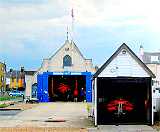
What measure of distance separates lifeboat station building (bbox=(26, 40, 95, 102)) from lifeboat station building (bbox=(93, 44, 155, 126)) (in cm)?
3968

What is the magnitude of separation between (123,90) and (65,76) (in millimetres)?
43164

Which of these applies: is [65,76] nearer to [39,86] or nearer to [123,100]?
[39,86]

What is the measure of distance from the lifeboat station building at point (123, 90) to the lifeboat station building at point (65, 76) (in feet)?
130

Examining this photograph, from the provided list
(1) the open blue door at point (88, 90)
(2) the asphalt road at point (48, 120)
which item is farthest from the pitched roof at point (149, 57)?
(2) the asphalt road at point (48, 120)

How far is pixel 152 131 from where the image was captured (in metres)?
26.6

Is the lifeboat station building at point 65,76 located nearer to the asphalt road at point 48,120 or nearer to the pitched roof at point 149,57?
the pitched roof at point 149,57

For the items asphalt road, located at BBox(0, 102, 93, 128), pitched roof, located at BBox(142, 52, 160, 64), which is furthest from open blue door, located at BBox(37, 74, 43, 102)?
→ asphalt road, located at BBox(0, 102, 93, 128)

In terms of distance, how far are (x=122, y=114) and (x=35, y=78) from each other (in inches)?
1962

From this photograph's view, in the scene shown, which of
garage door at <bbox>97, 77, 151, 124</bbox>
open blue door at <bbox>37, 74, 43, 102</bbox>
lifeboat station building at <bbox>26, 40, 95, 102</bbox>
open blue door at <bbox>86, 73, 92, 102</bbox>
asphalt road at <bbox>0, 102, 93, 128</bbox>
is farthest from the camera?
lifeboat station building at <bbox>26, 40, 95, 102</bbox>

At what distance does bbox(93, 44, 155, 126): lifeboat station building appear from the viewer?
101 ft

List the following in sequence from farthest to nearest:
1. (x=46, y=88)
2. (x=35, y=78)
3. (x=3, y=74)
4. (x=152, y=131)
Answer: (x=3, y=74)
(x=35, y=78)
(x=46, y=88)
(x=152, y=131)

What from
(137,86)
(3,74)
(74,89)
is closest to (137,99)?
(137,86)

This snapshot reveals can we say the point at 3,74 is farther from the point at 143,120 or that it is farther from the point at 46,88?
the point at 143,120

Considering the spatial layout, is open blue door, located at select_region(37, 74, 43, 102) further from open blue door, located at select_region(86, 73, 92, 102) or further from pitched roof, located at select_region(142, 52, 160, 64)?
pitched roof, located at select_region(142, 52, 160, 64)
